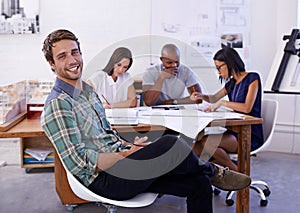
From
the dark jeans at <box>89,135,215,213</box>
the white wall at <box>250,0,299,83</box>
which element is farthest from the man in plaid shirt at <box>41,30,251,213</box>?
the white wall at <box>250,0,299,83</box>

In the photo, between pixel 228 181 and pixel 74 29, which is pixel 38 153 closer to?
pixel 74 29

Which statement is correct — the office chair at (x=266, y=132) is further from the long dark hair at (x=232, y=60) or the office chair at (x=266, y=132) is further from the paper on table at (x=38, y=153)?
the paper on table at (x=38, y=153)

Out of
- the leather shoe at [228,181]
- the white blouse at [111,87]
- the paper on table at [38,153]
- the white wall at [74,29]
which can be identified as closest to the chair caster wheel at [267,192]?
the leather shoe at [228,181]

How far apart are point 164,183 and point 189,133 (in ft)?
1.83

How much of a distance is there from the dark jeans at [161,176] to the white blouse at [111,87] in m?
1.50

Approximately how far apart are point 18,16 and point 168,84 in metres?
1.98

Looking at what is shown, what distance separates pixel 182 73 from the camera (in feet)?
13.3

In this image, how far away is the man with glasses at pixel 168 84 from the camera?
12.8ft

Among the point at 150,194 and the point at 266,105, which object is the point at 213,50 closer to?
the point at 266,105

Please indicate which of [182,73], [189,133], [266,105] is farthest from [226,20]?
[189,133]

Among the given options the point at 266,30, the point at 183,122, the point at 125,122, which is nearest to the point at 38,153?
the point at 125,122

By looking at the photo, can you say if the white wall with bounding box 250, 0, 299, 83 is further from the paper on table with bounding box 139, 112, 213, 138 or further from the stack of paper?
the stack of paper

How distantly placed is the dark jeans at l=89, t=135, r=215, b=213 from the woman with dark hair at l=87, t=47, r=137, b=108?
1447 mm

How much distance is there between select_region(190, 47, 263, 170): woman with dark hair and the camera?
317cm
